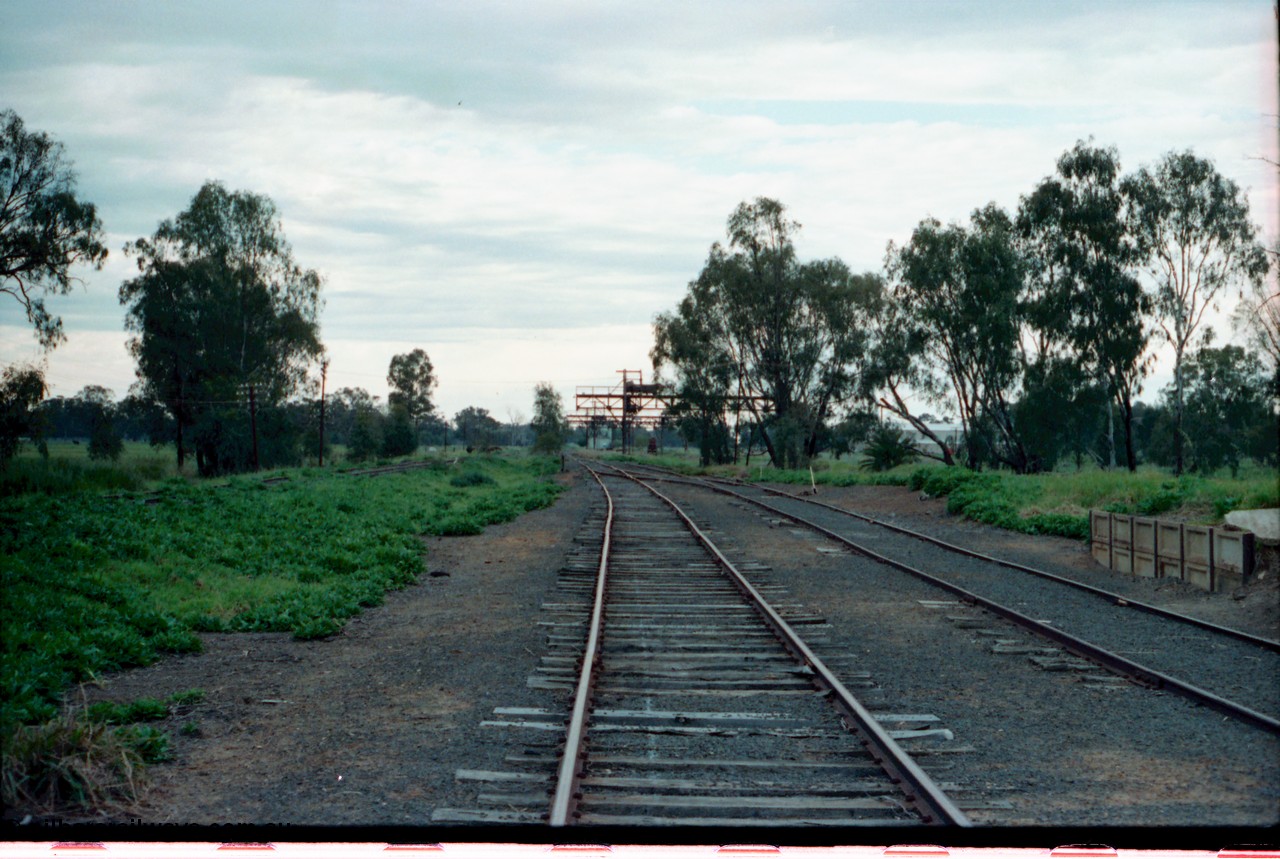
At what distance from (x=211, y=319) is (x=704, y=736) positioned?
149 ft

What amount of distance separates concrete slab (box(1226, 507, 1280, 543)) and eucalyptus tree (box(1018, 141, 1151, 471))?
1143 inches

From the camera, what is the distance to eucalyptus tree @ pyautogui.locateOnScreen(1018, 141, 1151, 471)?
39.2 metres

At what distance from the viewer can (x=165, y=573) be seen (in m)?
11.5

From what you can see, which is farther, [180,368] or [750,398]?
[750,398]

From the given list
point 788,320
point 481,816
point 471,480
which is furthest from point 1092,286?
point 481,816

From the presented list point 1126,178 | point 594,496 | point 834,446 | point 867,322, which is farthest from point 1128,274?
point 594,496

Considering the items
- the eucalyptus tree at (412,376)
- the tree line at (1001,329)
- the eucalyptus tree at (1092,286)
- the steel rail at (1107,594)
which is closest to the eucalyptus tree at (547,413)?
the eucalyptus tree at (412,376)

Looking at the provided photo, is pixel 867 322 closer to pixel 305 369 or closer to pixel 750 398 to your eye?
pixel 750 398

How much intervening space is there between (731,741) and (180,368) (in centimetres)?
4514

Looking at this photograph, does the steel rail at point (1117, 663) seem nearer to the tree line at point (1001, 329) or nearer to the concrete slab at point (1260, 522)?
the concrete slab at point (1260, 522)

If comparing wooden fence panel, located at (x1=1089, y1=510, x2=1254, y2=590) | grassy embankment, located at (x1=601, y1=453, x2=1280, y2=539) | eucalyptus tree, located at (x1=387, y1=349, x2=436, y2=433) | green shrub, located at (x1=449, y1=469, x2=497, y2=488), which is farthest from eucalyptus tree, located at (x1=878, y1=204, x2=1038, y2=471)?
eucalyptus tree, located at (x1=387, y1=349, x2=436, y2=433)

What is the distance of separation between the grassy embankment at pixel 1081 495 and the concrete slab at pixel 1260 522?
24 cm

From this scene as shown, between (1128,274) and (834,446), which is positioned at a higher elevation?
(1128,274)

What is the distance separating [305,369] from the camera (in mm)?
51719
